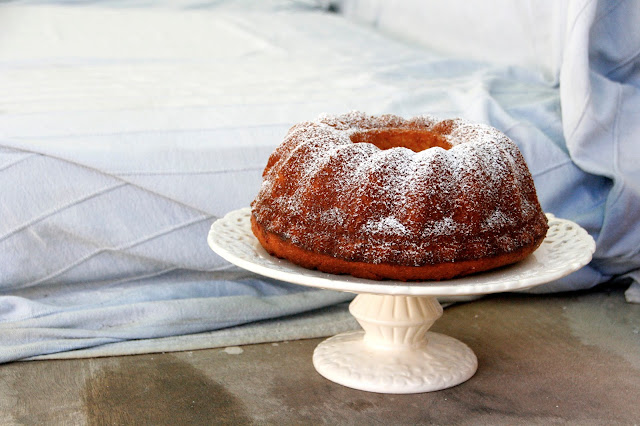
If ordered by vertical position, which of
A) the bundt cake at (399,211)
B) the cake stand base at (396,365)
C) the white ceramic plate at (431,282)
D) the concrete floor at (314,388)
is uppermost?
the bundt cake at (399,211)

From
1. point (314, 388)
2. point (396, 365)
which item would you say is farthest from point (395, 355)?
point (314, 388)

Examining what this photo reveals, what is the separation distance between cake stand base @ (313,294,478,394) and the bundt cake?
18cm

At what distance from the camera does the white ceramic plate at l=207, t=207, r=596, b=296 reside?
96 cm

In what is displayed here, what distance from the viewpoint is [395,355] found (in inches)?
46.6

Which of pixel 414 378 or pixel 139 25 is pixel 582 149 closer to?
pixel 414 378

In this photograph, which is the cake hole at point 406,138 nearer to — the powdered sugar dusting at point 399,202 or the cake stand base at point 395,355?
the powdered sugar dusting at point 399,202

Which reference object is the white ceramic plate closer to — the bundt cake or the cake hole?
the bundt cake

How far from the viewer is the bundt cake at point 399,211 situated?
99 centimetres

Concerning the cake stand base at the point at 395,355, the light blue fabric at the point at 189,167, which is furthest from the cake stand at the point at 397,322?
the light blue fabric at the point at 189,167

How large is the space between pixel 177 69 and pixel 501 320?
1031 mm

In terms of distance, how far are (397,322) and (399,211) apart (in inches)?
9.3

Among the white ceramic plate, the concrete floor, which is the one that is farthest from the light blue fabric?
the white ceramic plate

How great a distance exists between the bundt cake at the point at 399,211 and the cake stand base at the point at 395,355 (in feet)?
0.58

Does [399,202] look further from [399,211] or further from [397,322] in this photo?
[397,322]
